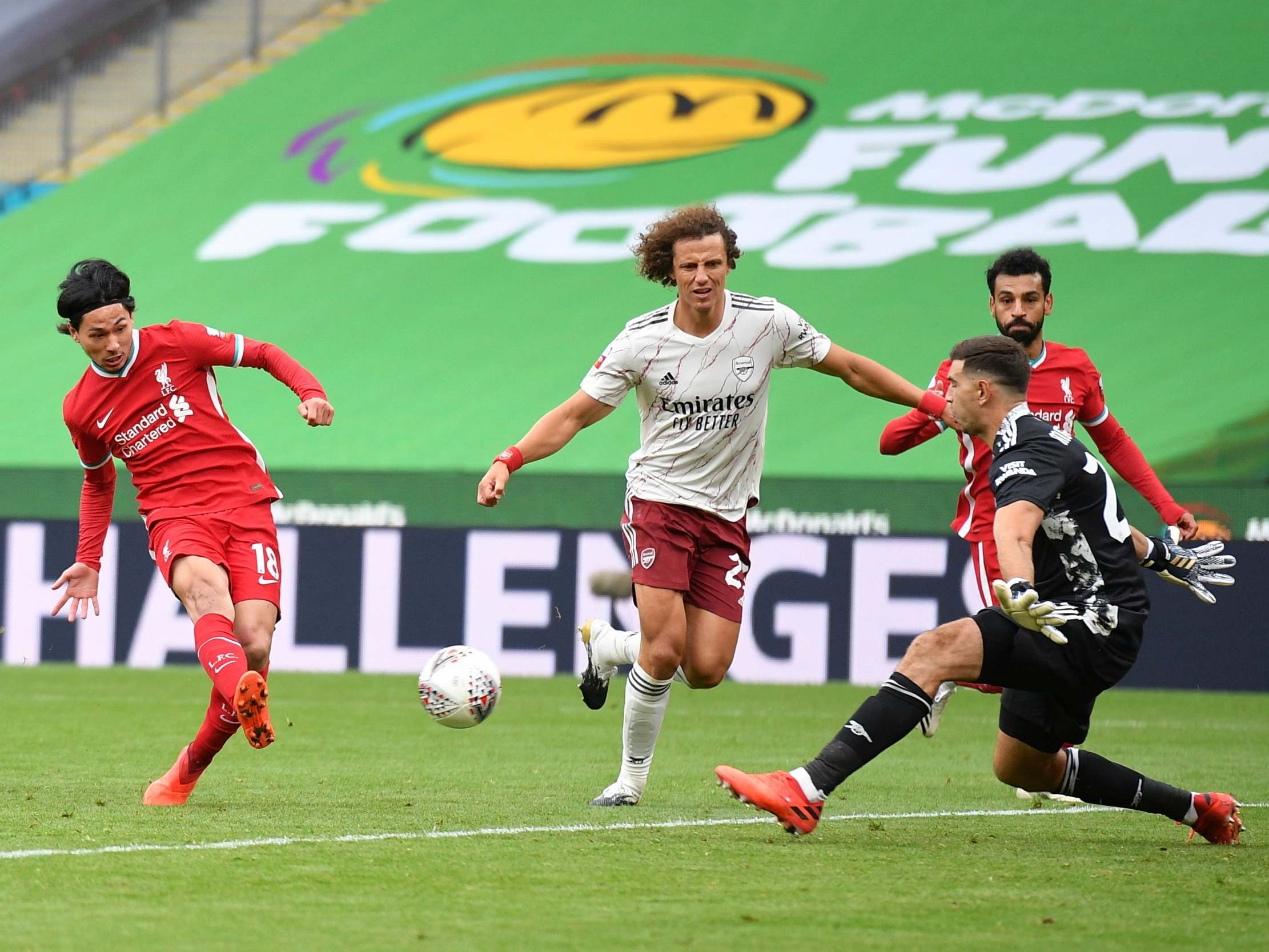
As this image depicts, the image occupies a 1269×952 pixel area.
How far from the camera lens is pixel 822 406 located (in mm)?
18656

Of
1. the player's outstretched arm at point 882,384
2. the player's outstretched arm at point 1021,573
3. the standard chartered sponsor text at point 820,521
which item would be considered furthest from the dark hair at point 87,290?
the standard chartered sponsor text at point 820,521

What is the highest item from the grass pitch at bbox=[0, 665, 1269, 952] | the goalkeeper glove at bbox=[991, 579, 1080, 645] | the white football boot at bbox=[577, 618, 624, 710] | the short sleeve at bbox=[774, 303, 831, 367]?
the short sleeve at bbox=[774, 303, 831, 367]

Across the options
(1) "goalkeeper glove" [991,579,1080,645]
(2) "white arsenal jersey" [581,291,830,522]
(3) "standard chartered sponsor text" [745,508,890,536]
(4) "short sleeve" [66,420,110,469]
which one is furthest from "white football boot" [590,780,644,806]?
(3) "standard chartered sponsor text" [745,508,890,536]

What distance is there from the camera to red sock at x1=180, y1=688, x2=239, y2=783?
6746mm

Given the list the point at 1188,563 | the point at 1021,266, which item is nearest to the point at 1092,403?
the point at 1021,266

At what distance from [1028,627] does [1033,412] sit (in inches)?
89.1

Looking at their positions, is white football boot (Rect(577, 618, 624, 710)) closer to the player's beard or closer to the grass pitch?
the grass pitch

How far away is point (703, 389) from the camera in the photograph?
22.7ft

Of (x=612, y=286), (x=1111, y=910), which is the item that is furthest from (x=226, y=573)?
(x=612, y=286)

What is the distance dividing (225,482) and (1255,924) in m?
4.00

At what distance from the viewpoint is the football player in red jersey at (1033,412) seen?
7.86 meters

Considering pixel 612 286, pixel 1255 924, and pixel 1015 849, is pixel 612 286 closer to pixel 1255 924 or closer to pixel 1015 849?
pixel 1015 849

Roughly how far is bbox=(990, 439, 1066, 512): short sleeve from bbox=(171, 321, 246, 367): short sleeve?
2.92 metres

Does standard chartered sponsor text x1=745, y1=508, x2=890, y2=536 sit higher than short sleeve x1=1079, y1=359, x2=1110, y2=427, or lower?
lower
